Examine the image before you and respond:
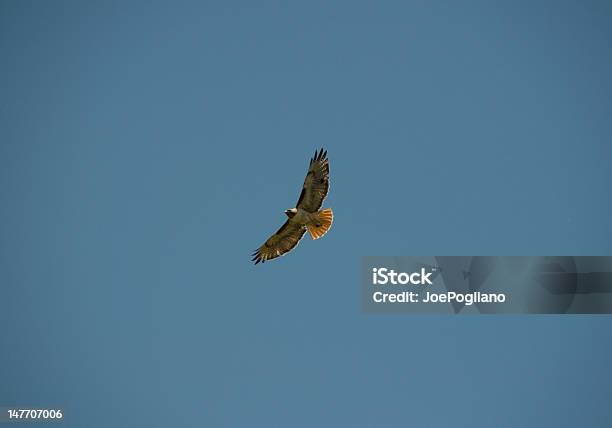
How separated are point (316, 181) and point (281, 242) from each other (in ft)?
7.01

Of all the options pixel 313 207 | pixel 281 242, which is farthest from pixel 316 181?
pixel 281 242

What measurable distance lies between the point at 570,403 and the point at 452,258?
2746 centimetres

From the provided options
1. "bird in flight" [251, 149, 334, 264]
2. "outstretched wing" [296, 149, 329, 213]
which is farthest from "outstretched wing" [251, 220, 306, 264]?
"outstretched wing" [296, 149, 329, 213]

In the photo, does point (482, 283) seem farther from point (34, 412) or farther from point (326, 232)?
point (34, 412)

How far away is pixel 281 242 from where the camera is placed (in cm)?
1989

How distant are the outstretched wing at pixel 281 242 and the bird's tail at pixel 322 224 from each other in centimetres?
37

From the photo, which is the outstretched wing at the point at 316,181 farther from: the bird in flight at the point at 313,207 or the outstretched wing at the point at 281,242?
the outstretched wing at the point at 281,242

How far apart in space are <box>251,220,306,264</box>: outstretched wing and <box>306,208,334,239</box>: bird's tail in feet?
1.20

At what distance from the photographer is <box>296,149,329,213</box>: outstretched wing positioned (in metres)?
18.4

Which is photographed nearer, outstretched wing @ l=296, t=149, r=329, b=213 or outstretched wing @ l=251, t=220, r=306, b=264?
outstretched wing @ l=296, t=149, r=329, b=213

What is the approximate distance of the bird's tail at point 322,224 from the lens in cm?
1859

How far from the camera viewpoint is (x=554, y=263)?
24188mm

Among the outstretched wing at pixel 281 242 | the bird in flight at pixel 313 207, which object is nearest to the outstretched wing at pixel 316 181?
the bird in flight at pixel 313 207

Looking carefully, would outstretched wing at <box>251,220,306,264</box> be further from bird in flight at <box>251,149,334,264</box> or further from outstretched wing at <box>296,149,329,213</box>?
outstretched wing at <box>296,149,329,213</box>
